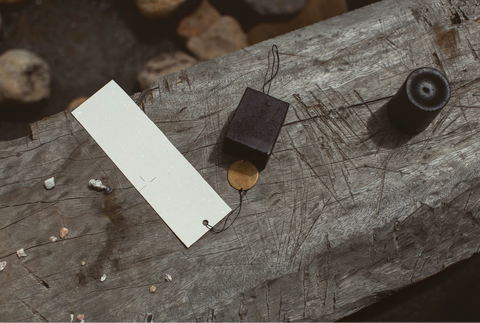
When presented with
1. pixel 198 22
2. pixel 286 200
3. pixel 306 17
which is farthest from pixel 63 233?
pixel 306 17

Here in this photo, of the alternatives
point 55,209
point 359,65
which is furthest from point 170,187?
point 359,65

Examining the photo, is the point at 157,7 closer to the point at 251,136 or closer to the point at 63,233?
the point at 251,136

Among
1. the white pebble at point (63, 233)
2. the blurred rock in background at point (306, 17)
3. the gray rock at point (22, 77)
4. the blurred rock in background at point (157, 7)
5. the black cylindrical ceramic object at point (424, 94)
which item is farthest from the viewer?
the blurred rock in background at point (306, 17)

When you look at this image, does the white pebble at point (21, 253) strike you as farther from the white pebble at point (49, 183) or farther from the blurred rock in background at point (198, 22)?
the blurred rock in background at point (198, 22)

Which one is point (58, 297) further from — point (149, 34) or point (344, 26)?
point (149, 34)

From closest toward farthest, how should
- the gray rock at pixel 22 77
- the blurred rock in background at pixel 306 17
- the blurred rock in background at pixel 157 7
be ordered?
the gray rock at pixel 22 77
the blurred rock in background at pixel 157 7
the blurred rock in background at pixel 306 17

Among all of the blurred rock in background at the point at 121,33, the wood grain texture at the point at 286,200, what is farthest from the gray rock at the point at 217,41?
the wood grain texture at the point at 286,200
